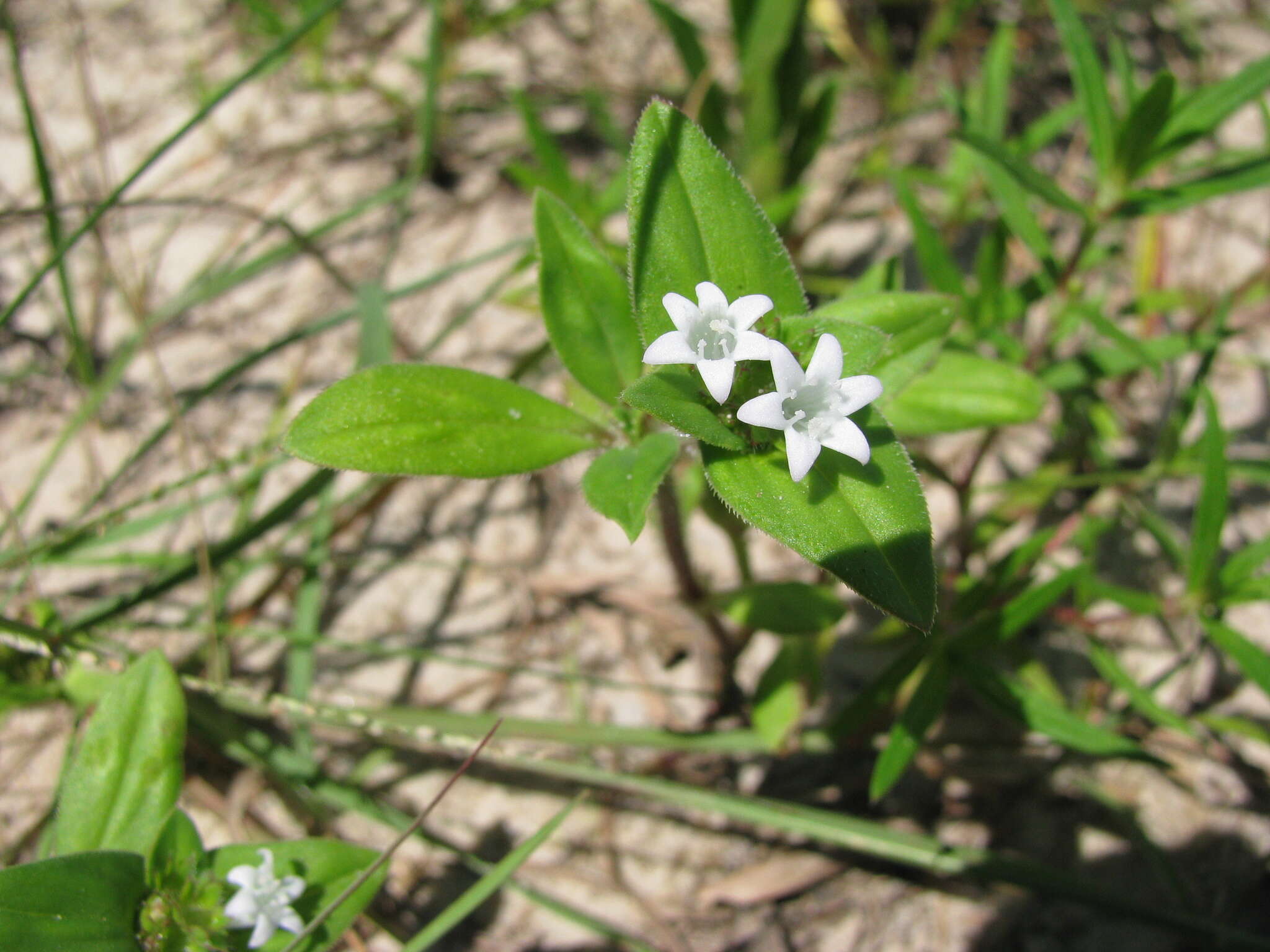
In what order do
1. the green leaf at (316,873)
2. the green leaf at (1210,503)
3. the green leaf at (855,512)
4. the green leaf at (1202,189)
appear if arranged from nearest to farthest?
the green leaf at (855,512) → the green leaf at (316,873) → the green leaf at (1210,503) → the green leaf at (1202,189)

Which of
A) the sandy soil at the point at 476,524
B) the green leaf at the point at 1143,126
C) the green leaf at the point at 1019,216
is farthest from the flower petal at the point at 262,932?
the green leaf at the point at 1143,126

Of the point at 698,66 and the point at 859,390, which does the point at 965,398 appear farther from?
the point at 698,66

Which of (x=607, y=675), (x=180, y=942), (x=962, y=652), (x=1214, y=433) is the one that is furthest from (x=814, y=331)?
(x=180, y=942)

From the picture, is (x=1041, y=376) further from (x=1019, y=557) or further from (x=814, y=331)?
(x=814, y=331)

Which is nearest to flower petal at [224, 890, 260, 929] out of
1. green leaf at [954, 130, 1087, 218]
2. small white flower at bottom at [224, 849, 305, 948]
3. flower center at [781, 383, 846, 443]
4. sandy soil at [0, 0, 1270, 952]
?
small white flower at bottom at [224, 849, 305, 948]

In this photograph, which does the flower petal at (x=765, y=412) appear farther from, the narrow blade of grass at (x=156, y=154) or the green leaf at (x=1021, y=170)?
the narrow blade of grass at (x=156, y=154)

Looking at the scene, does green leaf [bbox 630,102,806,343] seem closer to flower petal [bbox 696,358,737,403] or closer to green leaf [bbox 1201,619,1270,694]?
flower petal [bbox 696,358,737,403]

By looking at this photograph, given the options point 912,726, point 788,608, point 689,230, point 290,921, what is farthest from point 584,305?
point 290,921
